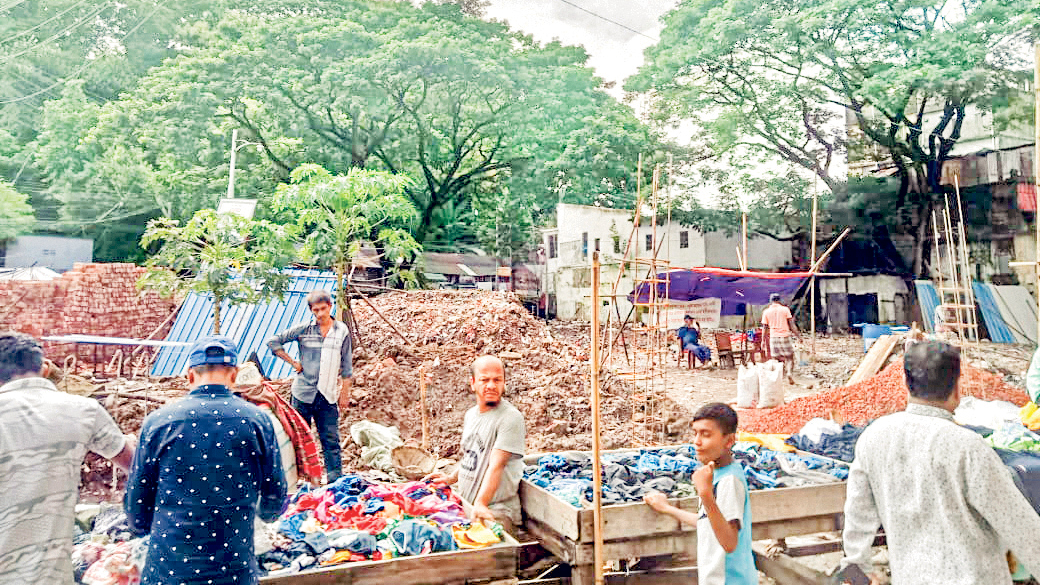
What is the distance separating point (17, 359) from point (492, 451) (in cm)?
199

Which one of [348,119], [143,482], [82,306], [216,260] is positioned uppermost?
[348,119]

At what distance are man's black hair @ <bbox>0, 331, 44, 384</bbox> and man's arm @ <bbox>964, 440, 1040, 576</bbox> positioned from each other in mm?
3032

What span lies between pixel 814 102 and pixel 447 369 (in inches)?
616

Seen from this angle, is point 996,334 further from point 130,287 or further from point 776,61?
point 130,287

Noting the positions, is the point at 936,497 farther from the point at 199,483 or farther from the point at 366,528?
the point at 366,528

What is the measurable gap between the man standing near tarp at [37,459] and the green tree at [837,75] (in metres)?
19.5

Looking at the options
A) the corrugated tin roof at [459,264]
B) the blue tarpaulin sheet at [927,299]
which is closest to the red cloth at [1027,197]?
the blue tarpaulin sheet at [927,299]

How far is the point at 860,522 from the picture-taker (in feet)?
7.93

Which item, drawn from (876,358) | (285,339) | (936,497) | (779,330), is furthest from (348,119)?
(936,497)

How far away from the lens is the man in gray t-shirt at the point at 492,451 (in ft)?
11.8

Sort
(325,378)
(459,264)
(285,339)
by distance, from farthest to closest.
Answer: (459,264), (285,339), (325,378)

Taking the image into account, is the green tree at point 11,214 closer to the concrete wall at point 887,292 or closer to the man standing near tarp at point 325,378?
the man standing near tarp at point 325,378

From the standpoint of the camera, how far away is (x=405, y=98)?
21422 mm

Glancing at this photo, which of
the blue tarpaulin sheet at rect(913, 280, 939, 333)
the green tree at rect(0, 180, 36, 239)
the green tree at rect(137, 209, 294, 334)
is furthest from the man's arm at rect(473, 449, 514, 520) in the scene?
the green tree at rect(0, 180, 36, 239)
